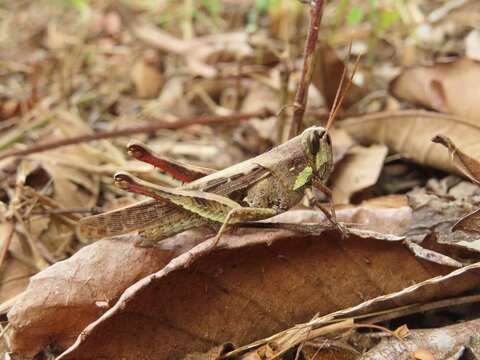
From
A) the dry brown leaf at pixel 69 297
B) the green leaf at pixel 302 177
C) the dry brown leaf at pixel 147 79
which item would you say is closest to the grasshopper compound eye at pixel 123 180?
the dry brown leaf at pixel 69 297

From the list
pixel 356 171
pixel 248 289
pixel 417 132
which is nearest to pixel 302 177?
pixel 248 289

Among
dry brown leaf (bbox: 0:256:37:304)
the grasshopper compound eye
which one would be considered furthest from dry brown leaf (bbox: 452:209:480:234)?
dry brown leaf (bbox: 0:256:37:304)

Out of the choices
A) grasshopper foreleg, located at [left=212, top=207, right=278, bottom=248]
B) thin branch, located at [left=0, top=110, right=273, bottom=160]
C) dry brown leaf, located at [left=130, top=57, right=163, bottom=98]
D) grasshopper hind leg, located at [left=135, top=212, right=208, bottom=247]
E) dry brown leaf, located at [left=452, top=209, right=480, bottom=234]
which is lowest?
dry brown leaf, located at [left=130, top=57, right=163, bottom=98]

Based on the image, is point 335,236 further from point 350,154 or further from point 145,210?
point 350,154

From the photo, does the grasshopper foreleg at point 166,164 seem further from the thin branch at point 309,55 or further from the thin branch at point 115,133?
the thin branch at point 115,133

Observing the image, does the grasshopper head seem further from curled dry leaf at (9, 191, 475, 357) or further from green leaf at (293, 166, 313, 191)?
curled dry leaf at (9, 191, 475, 357)
